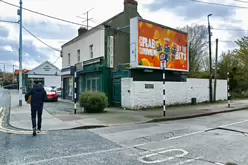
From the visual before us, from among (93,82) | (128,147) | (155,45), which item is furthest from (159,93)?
(128,147)

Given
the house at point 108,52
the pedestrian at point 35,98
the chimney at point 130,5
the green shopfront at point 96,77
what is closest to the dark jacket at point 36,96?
the pedestrian at point 35,98

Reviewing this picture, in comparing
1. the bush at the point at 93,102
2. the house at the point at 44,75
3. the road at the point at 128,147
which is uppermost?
the house at the point at 44,75

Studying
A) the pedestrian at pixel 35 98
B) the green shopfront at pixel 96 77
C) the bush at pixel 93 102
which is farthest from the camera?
the green shopfront at pixel 96 77

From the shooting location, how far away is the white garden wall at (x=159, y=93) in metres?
16.1

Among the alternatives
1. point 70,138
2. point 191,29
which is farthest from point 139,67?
point 191,29

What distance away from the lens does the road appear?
534cm

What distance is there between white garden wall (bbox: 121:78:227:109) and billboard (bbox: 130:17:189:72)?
1333 mm

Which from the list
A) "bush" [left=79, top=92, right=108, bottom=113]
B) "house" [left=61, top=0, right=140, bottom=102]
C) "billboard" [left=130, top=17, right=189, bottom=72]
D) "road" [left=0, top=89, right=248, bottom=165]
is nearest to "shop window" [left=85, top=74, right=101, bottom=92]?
"house" [left=61, top=0, right=140, bottom=102]

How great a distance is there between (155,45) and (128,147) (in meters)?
12.2

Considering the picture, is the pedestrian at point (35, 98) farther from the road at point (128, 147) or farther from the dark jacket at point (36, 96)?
the road at point (128, 147)

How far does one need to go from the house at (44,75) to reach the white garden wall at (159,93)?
34.9 m

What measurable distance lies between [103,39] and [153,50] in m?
4.15

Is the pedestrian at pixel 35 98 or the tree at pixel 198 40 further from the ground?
the tree at pixel 198 40

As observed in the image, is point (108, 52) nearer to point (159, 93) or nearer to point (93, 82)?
point (93, 82)
